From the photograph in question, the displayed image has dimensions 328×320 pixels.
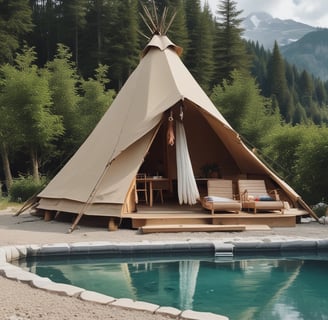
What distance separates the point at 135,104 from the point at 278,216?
3611 millimetres

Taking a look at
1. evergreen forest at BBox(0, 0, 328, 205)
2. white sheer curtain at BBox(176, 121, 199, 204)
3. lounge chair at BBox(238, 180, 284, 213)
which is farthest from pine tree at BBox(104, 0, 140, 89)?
lounge chair at BBox(238, 180, 284, 213)

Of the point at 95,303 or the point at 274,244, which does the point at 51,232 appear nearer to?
the point at 274,244

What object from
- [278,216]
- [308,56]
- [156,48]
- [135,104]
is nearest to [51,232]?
[135,104]

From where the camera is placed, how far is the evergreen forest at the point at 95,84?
1455 centimetres

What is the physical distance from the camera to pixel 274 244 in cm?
680

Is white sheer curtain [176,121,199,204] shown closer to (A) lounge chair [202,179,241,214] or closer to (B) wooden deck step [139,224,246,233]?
(A) lounge chair [202,179,241,214]

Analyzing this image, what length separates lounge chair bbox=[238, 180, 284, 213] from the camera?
8719 millimetres

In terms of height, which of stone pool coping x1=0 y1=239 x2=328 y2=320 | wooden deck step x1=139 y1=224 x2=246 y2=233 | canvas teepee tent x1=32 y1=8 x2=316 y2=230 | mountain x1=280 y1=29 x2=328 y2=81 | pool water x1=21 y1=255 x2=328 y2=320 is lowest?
pool water x1=21 y1=255 x2=328 y2=320

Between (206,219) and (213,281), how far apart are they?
289cm

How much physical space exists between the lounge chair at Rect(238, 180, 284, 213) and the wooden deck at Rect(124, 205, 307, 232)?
0.14 metres

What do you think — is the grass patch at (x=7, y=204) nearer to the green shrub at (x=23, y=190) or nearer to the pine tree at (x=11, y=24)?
the green shrub at (x=23, y=190)

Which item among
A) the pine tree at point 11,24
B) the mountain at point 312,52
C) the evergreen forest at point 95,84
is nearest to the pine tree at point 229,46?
the evergreen forest at point 95,84

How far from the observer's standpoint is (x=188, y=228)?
7.97m

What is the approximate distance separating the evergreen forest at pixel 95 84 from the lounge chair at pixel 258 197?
86cm
